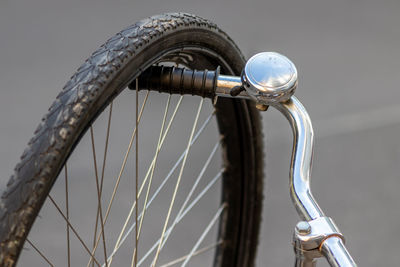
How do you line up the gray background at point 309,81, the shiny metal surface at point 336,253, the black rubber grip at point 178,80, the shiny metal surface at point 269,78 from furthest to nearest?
the gray background at point 309,81 < the black rubber grip at point 178,80 < the shiny metal surface at point 269,78 < the shiny metal surface at point 336,253

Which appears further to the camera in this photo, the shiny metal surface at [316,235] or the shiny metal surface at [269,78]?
the shiny metal surface at [269,78]

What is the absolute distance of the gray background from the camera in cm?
196

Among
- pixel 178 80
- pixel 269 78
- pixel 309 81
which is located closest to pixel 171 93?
pixel 178 80

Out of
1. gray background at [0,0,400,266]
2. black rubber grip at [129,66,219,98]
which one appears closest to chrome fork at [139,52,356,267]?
black rubber grip at [129,66,219,98]

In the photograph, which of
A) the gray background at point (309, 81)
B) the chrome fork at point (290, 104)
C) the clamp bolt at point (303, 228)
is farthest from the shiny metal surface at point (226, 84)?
the gray background at point (309, 81)

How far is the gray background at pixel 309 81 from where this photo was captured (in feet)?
6.44

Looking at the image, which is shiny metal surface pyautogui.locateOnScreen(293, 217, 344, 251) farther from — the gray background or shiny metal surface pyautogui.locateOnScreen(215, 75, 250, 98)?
the gray background

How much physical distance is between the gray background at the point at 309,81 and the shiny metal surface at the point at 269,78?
114cm

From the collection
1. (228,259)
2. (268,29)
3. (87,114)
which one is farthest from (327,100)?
(87,114)

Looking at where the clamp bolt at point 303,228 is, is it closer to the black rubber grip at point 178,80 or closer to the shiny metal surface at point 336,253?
the shiny metal surface at point 336,253

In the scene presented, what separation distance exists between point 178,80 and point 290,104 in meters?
0.15

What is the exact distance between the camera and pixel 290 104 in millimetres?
755

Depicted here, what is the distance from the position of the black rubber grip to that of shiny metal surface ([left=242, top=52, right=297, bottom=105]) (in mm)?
97

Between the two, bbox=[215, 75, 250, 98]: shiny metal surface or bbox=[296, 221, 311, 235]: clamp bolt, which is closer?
bbox=[296, 221, 311, 235]: clamp bolt
